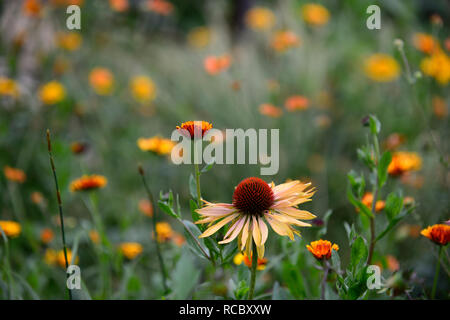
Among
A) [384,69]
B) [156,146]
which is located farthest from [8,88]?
[384,69]

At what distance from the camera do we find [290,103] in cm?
151

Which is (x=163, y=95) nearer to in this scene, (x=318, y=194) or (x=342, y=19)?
(x=318, y=194)

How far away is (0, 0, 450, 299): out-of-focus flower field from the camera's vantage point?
58 cm

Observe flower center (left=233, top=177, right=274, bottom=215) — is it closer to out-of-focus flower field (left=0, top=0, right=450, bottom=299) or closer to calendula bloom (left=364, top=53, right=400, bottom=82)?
out-of-focus flower field (left=0, top=0, right=450, bottom=299)

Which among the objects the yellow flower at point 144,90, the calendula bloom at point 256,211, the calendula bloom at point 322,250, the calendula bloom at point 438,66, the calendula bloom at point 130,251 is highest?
the yellow flower at point 144,90

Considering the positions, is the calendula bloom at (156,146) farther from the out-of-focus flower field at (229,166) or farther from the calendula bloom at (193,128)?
the calendula bloom at (193,128)

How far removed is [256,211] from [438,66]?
1.13 meters

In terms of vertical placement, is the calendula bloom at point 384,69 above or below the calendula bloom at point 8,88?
above

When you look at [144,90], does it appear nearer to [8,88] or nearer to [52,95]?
[52,95]

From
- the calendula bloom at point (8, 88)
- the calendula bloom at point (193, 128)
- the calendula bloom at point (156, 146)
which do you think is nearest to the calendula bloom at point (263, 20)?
the calendula bloom at point (8, 88)

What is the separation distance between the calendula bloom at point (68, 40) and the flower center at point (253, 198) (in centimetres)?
182

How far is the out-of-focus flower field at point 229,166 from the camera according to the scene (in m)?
0.58

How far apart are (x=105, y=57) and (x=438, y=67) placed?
246 centimetres

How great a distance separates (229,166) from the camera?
174 cm
